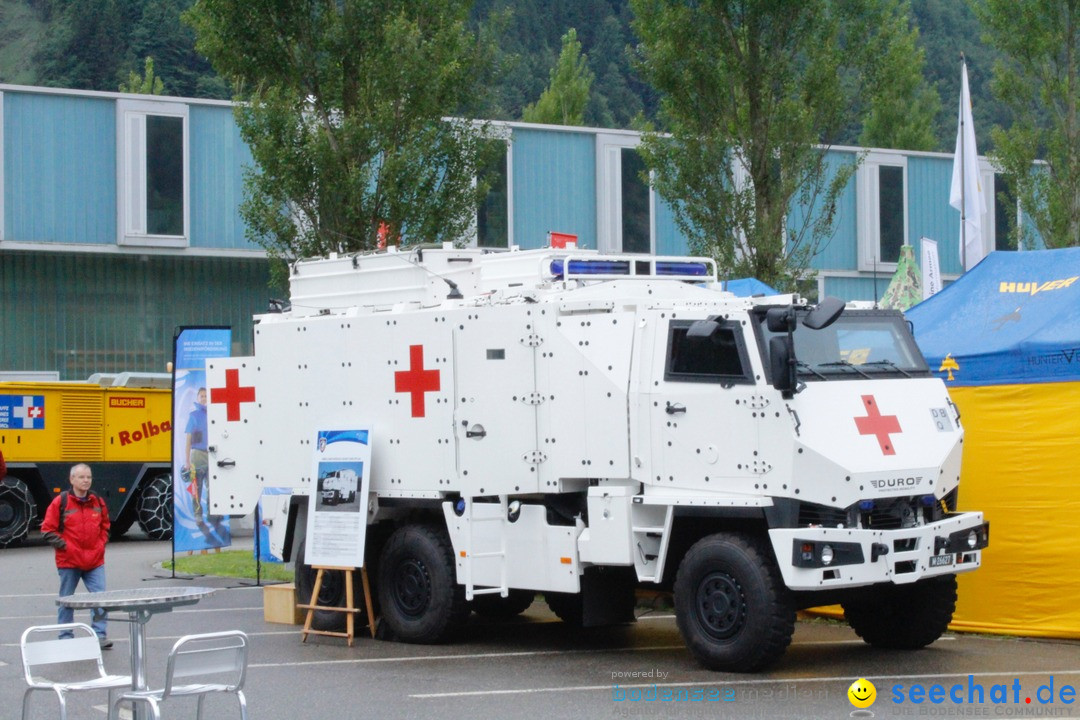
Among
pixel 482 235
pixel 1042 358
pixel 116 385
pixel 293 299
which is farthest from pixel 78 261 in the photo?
pixel 1042 358

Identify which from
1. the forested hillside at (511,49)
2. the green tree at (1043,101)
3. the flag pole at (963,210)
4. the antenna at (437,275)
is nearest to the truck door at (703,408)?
the antenna at (437,275)

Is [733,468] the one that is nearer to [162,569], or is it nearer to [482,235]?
[162,569]

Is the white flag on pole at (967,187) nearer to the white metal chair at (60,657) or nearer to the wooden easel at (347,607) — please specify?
the wooden easel at (347,607)

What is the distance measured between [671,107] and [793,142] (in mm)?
1781

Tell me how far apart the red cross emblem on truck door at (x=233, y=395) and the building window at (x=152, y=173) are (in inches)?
611

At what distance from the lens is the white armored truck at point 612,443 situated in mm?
10570

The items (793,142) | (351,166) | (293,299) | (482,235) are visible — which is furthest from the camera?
(482,235)

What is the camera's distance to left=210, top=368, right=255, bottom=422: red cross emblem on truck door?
14125 mm

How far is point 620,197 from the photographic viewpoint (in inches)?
1277

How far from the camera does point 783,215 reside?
65.7 ft

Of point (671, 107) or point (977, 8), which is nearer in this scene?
point (671, 107)

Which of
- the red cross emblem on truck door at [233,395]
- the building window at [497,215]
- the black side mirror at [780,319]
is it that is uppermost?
the building window at [497,215]

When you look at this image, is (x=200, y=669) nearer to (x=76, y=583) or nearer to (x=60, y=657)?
(x=60, y=657)

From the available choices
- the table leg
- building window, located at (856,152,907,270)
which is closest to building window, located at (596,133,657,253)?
building window, located at (856,152,907,270)
